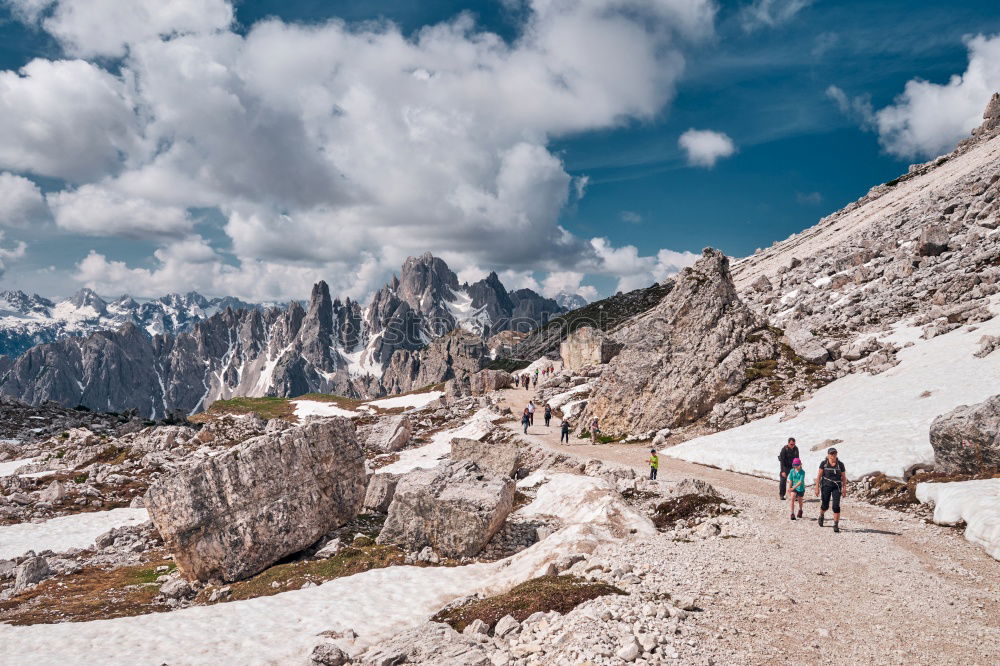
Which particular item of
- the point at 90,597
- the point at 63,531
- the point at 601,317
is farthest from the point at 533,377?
the point at 601,317

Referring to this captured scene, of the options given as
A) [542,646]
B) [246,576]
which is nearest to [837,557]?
[542,646]

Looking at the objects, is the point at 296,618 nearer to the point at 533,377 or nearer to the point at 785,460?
the point at 785,460

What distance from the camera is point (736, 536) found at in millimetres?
17031

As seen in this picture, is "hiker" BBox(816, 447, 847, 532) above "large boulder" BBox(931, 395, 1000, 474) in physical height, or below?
below

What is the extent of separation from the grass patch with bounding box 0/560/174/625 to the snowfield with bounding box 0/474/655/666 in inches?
50.5

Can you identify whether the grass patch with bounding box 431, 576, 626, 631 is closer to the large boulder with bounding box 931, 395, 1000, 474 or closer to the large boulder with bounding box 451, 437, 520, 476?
the large boulder with bounding box 931, 395, 1000, 474

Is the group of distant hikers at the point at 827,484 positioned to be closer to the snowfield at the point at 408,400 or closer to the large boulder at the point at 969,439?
the large boulder at the point at 969,439

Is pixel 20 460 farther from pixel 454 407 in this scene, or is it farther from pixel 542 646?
pixel 542 646

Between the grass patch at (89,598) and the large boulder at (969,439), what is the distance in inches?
1156

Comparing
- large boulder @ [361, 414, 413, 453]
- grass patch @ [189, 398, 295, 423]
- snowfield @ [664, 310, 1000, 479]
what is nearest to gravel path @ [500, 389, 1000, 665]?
snowfield @ [664, 310, 1000, 479]

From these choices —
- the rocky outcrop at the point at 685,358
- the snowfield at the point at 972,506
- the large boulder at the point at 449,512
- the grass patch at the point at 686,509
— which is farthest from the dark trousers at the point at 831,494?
the rocky outcrop at the point at 685,358

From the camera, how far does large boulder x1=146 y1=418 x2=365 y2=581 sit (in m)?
21.9

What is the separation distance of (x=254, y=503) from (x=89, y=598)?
20.5 ft

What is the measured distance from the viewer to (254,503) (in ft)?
76.0
